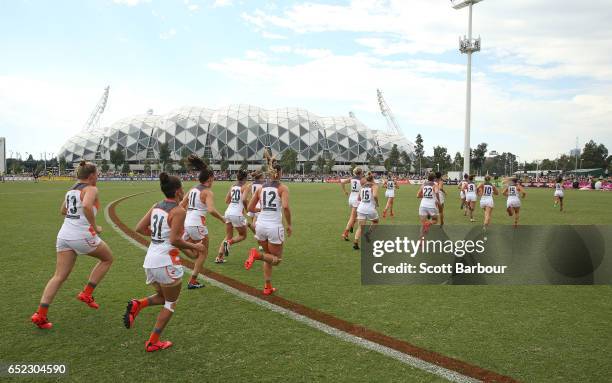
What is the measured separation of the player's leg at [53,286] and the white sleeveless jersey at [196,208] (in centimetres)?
232

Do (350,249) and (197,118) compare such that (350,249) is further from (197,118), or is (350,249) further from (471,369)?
(197,118)

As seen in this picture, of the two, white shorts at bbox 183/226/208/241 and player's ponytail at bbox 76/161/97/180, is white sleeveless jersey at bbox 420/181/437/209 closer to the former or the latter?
white shorts at bbox 183/226/208/241

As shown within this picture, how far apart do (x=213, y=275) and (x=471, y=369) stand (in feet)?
17.3

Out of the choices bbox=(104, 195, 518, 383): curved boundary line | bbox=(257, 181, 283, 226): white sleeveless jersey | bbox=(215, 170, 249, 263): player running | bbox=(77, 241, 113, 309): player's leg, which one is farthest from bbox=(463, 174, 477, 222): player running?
bbox=(77, 241, 113, 309): player's leg

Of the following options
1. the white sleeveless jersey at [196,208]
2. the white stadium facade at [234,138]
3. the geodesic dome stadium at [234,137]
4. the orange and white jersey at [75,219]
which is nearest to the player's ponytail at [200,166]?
the white sleeveless jersey at [196,208]

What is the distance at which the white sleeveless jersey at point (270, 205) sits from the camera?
6.70m

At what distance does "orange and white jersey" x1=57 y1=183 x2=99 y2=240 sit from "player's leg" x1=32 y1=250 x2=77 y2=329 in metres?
0.25

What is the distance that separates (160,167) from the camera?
10950 cm

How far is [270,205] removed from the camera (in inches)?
264

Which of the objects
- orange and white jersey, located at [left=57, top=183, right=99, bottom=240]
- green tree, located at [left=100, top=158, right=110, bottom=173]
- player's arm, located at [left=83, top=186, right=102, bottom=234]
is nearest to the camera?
player's arm, located at [left=83, top=186, right=102, bottom=234]

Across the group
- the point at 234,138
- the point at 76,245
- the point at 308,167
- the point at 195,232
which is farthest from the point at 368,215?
the point at 234,138

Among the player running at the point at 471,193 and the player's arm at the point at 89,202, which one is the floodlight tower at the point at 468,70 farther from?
the player's arm at the point at 89,202

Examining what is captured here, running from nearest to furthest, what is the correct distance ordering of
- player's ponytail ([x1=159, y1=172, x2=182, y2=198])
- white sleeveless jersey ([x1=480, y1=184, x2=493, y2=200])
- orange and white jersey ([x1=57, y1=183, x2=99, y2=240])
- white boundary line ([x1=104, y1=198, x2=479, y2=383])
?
white boundary line ([x1=104, y1=198, x2=479, y2=383]), player's ponytail ([x1=159, y1=172, x2=182, y2=198]), orange and white jersey ([x1=57, y1=183, x2=99, y2=240]), white sleeveless jersey ([x1=480, y1=184, x2=493, y2=200])

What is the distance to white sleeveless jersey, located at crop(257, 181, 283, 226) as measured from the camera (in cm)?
670
